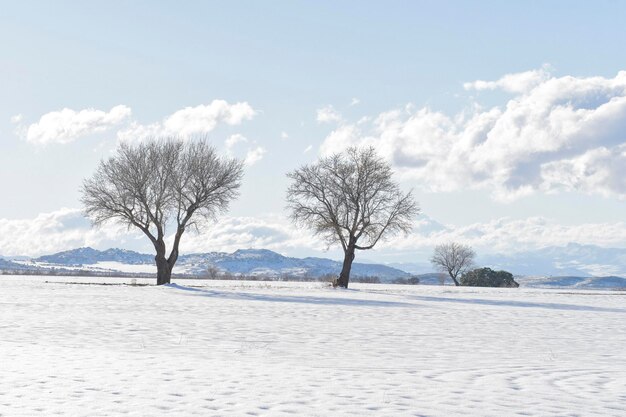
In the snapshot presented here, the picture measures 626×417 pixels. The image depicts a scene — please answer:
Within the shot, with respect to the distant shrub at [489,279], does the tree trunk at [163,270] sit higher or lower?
lower

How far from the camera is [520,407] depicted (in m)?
9.59

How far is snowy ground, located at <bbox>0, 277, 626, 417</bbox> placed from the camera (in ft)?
31.1

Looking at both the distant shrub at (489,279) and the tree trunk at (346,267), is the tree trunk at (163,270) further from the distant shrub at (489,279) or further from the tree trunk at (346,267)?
the distant shrub at (489,279)

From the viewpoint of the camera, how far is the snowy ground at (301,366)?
373 inches

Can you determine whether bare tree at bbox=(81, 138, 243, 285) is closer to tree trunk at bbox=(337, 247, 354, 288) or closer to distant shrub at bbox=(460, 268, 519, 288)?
tree trunk at bbox=(337, 247, 354, 288)

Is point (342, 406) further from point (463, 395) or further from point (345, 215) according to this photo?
point (345, 215)

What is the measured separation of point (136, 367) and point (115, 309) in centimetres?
1657

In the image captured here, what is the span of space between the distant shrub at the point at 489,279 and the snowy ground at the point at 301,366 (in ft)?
237

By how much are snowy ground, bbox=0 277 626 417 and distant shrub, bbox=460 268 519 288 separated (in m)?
72.3

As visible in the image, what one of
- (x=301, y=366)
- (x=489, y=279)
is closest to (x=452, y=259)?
(x=489, y=279)

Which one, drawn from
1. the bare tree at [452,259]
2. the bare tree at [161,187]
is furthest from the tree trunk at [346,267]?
the bare tree at [452,259]

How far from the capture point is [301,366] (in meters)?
13.4

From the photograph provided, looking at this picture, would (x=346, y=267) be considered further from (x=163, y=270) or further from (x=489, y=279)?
(x=489, y=279)

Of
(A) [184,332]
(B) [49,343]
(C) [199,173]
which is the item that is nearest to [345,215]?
(C) [199,173]
